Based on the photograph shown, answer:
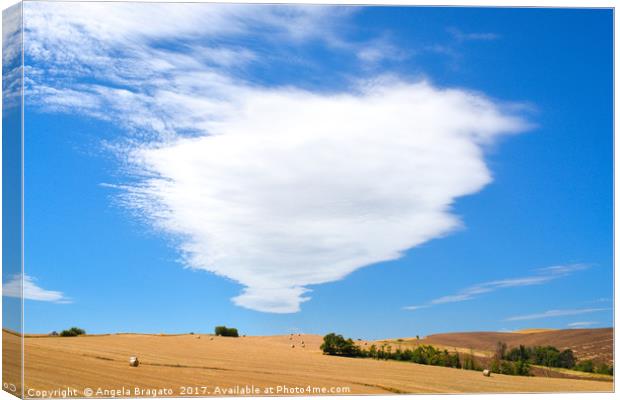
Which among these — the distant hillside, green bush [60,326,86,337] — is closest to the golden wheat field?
green bush [60,326,86,337]

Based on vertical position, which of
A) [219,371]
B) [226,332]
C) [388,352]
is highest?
[226,332]

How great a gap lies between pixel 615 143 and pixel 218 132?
6172 millimetres

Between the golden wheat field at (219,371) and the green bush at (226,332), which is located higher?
the green bush at (226,332)

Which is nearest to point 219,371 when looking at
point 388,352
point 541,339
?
point 388,352

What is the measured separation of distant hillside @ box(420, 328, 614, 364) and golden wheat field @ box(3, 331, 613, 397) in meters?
0.55

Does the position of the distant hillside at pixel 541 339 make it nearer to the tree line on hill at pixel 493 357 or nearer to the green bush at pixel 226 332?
the tree line on hill at pixel 493 357

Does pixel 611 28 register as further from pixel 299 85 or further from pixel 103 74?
pixel 103 74

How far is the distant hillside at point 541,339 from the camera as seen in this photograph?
39.9 feet

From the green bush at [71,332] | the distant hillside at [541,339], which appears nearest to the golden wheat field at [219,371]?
the green bush at [71,332]

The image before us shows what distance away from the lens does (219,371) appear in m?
11.7

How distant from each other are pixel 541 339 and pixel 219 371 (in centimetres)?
501

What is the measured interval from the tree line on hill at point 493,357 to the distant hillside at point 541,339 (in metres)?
0.12

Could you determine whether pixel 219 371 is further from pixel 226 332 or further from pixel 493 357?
pixel 493 357

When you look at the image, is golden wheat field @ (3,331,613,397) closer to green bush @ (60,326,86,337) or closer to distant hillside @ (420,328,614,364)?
green bush @ (60,326,86,337)
